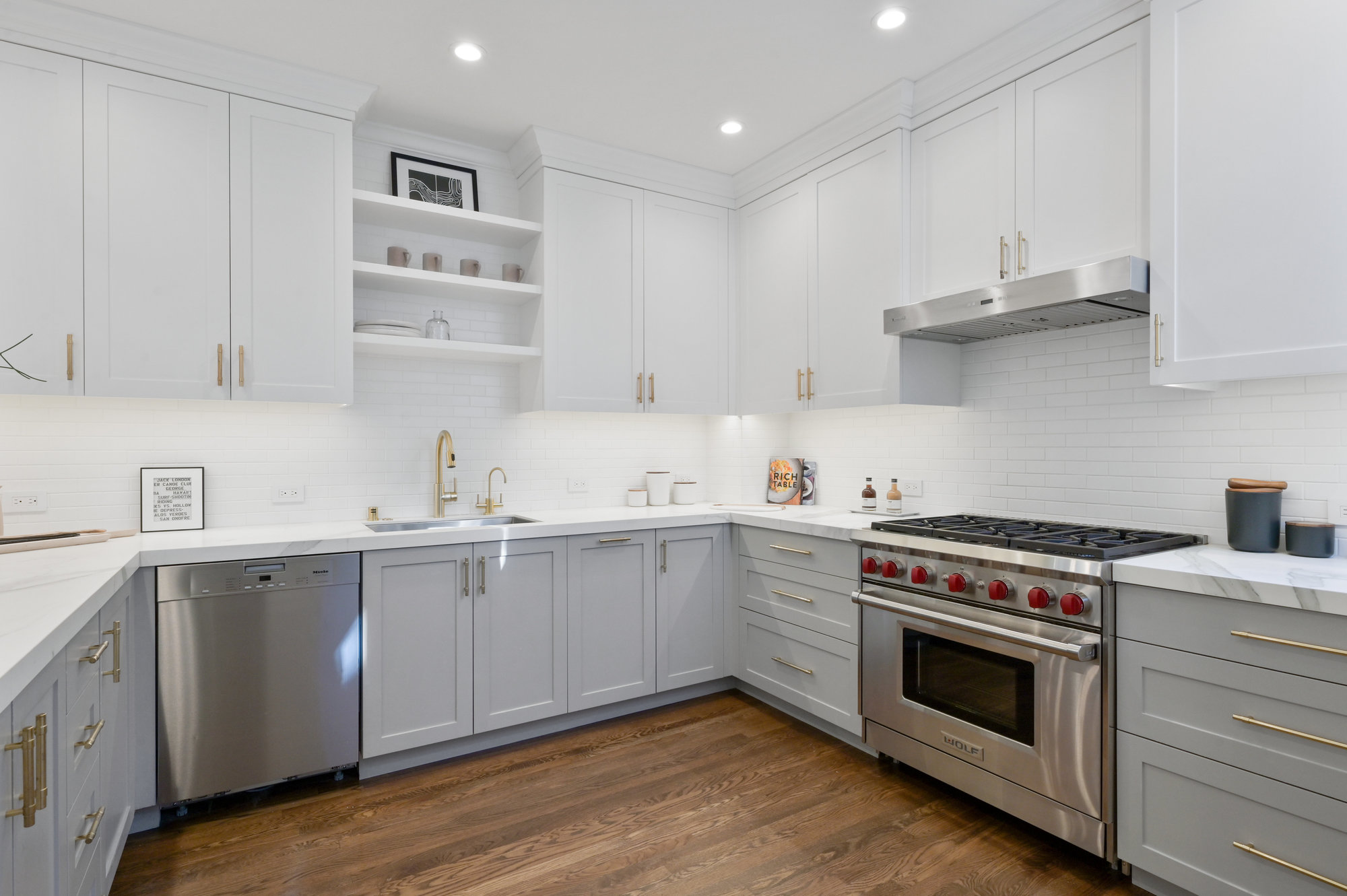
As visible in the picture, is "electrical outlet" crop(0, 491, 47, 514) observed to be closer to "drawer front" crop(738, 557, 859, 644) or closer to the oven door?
"drawer front" crop(738, 557, 859, 644)

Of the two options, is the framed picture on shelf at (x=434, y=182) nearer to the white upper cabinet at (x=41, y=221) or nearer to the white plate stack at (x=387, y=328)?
the white plate stack at (x=387, y=328)

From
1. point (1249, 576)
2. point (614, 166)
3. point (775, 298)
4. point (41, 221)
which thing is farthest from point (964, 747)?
point (41, 221)

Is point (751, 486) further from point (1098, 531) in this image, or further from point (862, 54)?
point (862, 54)

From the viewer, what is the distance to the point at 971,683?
2.40 meters

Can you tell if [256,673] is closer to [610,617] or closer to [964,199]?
[610,617]

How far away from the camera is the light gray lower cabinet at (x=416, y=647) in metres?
2.68

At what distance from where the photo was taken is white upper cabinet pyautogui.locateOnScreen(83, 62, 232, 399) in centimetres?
252

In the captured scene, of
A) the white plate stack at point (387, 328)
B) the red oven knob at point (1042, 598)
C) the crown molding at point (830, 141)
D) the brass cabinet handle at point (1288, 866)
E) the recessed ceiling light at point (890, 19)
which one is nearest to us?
the brass cabinet handle at point (1288, 866)

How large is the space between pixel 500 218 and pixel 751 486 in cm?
198

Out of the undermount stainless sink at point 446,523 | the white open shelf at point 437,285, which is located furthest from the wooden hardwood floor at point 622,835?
the white open shelf at point 437,285

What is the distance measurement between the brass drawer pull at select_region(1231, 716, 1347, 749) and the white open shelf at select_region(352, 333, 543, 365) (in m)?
2.86

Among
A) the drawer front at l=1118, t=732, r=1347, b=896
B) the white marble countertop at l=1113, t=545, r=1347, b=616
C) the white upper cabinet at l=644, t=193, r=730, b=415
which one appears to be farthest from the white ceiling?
the drawer front at l=1118, t=732, r=1347, b=896

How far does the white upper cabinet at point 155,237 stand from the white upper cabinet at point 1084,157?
9.84 feet

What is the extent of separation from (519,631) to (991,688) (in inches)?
71.1
